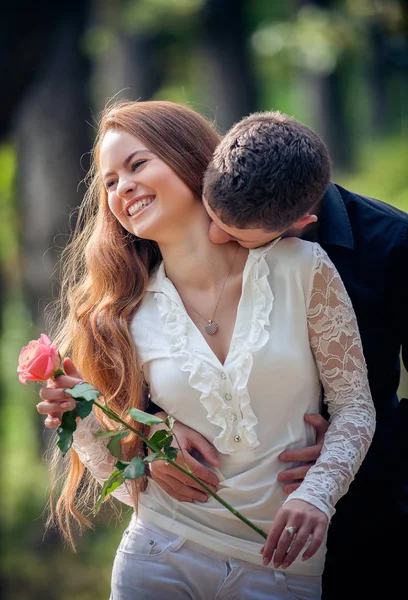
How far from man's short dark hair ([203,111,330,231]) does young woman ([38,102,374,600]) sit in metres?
0.21

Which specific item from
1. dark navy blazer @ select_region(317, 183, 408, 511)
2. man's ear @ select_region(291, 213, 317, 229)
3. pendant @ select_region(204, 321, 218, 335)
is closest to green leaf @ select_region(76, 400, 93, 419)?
pendant @ select_region(204, 321, 218, 335)

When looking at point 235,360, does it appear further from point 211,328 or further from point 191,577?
point 191,577

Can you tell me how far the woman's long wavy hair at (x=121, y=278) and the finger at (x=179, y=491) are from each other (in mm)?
151

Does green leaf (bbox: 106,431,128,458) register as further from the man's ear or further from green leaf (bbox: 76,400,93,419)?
the man's ear

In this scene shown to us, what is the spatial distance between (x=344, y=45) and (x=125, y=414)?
26.5ft

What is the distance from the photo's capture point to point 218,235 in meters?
2.46

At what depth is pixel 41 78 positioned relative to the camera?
19.0 feet

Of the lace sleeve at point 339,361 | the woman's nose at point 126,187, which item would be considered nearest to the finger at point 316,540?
the lace sleeve at point 339,361

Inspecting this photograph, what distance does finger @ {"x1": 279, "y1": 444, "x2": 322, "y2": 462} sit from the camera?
7.57 ft

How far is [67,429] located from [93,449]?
391 millimetres

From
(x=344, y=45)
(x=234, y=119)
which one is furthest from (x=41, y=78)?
(x=234, y=119)

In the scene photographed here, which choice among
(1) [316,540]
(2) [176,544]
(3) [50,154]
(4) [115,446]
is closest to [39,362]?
(4) [115,446]

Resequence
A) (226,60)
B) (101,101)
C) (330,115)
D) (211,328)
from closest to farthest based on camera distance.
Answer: (211,328) → (101,101) → (226,60) → (330,115)

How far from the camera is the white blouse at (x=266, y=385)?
2.31 m
